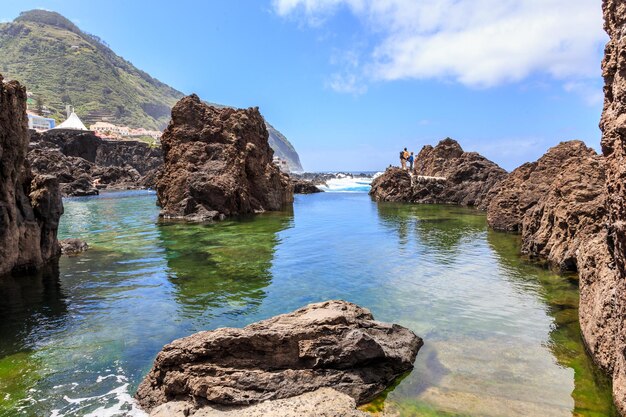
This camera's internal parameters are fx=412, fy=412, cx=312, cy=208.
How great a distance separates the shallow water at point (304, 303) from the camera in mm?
6707

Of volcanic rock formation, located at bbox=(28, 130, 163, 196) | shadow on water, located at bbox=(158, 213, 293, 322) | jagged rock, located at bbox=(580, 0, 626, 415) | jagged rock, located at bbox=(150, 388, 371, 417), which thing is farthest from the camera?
volcanic rock formation, located at bbox=(28, 130, 163, 196)

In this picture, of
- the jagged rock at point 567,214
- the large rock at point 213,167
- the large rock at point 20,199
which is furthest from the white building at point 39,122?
the jagged rock at point 567,214

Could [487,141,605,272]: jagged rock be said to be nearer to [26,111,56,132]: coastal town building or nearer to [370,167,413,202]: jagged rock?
[370,167,413,202]: jagged rock

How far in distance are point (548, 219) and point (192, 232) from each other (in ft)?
61.3

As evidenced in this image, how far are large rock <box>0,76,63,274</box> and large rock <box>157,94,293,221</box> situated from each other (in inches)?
563

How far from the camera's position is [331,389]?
6238 millimetres

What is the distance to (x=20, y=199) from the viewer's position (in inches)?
582

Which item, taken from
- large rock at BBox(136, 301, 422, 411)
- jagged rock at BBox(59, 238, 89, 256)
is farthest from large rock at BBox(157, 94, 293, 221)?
large rock at BBox(136, 301, 422, 411)

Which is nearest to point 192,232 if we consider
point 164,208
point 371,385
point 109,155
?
point 164,208

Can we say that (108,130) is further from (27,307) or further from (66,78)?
(27,307)

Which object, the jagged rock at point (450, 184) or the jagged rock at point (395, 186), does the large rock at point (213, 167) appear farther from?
the jagged rock at point (450, 184)

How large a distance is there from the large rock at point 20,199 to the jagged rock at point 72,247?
5.75 ft

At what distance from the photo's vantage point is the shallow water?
671cm

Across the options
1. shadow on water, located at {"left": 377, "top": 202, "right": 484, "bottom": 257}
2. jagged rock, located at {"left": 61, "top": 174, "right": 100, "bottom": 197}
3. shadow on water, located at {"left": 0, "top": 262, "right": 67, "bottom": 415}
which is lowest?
shadow on water, located at {"left": 0, "top": 262, "right": 67, "bottom": 415}
